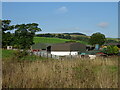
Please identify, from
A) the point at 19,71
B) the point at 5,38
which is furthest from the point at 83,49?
the point at 19,71

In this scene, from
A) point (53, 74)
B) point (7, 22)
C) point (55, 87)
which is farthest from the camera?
point (7, 22)

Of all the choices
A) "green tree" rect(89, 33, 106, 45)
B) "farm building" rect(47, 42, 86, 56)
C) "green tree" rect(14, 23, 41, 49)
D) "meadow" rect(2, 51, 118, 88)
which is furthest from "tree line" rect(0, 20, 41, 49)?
"meadow" rect(2, 51, 118, 88)

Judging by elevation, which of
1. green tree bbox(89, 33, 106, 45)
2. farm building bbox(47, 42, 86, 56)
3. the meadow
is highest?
green tree bbox(89, 33, 106, 45)

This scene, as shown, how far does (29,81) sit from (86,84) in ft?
4.50

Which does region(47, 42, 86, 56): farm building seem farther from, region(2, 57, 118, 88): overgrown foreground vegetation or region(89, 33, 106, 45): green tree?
region(2, 57, 118, 88): overgrown foreground vegetation

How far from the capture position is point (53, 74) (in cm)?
500

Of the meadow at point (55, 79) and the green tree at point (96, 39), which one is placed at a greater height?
the green tree at point (96, 39)

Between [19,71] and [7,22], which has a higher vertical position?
[7,22]

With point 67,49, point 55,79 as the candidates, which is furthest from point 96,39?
point 55,79

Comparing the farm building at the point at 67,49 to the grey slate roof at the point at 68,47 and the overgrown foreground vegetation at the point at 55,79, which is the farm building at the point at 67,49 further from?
the overgrown foreground vegetation at the point at 55,79

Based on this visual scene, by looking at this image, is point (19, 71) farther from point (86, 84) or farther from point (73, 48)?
point (73, 48)

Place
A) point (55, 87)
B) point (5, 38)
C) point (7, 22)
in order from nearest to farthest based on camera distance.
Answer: point (55, 87), point (5, 38), point (7, 22)

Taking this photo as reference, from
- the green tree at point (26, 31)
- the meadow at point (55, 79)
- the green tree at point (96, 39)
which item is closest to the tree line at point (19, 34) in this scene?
the green tree at point (26, 31)

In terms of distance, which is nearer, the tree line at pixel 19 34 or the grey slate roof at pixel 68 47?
the grey slate roof at pixel 68 47
